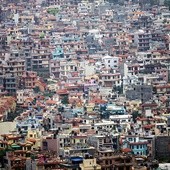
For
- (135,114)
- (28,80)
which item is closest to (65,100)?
(135,114)

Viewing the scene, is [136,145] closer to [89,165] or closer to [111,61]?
[89,165]

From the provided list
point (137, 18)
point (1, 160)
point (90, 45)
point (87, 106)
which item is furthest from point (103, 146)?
point (137, 18)

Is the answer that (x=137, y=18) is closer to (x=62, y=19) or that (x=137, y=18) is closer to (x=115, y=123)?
(x=62, y=19)

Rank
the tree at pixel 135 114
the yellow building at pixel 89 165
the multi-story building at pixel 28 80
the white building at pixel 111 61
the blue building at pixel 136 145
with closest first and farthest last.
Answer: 1. the yellow building at pixel 89 165
2. the blue building at pixel 136 145
3. the tree at pixel 135 114
4. the multi-story building at pixel 28 80
5. the white building at pixel 111 61

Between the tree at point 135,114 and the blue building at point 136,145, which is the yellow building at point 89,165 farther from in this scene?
the tree at point 135,114

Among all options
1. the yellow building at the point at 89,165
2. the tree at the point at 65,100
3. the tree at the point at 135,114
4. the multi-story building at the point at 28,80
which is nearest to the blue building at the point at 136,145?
the yellow building at the point at 89,165

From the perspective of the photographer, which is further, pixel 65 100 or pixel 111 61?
pixel 111 61

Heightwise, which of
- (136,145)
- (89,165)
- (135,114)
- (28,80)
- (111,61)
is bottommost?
(136,145)

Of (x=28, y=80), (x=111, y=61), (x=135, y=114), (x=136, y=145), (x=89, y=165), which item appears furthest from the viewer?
(x=111, y=61)

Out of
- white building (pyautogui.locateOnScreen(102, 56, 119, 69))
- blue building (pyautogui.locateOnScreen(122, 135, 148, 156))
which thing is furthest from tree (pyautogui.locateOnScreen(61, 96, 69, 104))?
blue building (pyautogui.locateOnScreen(122, 135, 148, 156))
